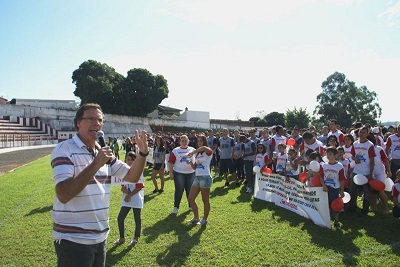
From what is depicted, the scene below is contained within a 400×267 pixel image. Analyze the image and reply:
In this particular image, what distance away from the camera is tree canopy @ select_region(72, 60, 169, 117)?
177 ft

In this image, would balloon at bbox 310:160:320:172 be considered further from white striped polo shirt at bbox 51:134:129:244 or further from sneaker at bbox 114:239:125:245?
white striped polo shirt at bbox 51:134:129:244

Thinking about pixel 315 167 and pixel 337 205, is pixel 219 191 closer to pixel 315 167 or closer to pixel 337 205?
pixel 315 167

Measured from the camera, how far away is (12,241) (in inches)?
234

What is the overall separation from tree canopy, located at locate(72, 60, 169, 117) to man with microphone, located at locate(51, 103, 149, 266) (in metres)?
54.2

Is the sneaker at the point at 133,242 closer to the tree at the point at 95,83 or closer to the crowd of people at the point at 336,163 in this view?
the crowd of people at the point at 336,163

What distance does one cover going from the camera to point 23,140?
3872cm

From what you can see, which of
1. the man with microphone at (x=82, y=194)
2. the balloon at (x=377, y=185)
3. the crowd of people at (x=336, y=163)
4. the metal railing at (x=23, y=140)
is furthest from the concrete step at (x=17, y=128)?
the man with microphone at (x=82, y=194)

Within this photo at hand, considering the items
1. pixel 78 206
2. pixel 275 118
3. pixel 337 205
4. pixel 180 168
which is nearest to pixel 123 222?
pixel 180 168

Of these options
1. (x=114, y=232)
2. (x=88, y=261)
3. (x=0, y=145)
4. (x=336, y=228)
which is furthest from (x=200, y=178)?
(x=0, y=145)

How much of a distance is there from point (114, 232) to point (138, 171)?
4.08m

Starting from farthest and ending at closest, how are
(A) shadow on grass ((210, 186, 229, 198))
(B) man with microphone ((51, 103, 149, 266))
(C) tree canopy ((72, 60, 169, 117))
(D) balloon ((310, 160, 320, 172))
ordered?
(C) tree canopy ((72, 60, 169, 117)), (A) shadow on grass ((210, 186, 229, 198)), (D) balloon ((310, 160, 320, 172)), (B) man with microphone ((51, 103, 149, 266))

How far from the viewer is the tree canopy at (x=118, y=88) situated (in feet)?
177

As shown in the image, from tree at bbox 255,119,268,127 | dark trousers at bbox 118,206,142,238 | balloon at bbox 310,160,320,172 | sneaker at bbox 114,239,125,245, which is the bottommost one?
sneaker at bbox 114,239,125,245

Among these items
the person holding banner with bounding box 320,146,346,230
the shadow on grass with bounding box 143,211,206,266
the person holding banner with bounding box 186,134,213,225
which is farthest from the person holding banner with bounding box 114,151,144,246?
the person holding banner with bounding box 320,146,346,230
